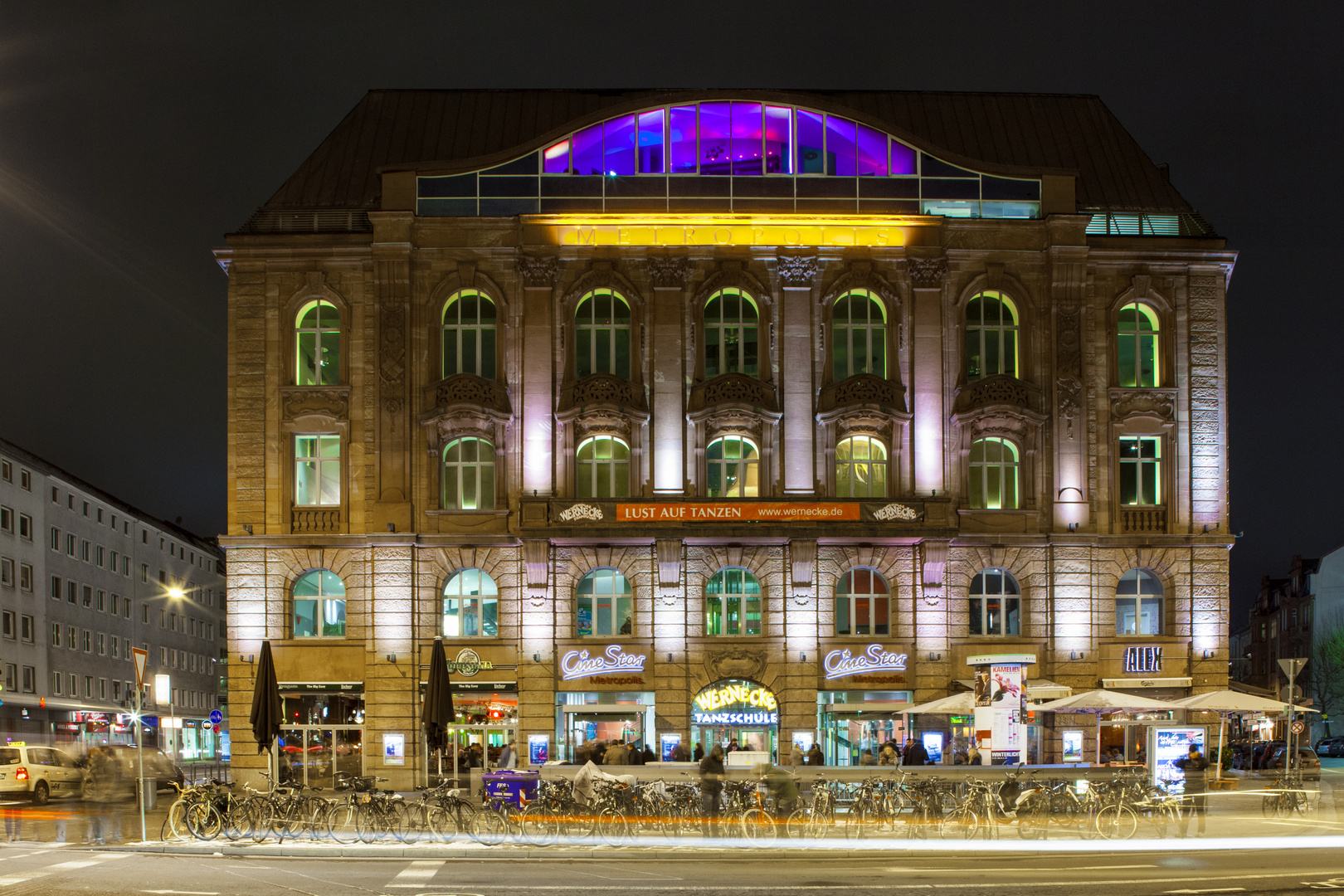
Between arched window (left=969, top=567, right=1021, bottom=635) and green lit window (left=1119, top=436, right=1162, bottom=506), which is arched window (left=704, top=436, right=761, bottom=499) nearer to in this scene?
arched window (left=969, top=567, right=1021, bottom=635)

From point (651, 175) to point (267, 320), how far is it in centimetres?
1349

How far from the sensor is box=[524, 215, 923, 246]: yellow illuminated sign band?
47406 millimetres

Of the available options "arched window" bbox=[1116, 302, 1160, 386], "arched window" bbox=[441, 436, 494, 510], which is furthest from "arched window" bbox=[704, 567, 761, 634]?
"arched window" bbox=[1116, 302, 1160, 386]

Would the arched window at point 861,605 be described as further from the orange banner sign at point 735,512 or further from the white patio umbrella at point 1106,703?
the white patio umbrella at point 1106,703

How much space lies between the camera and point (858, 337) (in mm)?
48094

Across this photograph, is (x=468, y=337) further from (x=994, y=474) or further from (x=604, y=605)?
(x=994, y=474)

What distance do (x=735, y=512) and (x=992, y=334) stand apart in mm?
10986

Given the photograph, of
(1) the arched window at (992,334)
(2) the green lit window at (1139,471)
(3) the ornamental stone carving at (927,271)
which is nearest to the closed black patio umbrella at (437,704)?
(3) the ornamental stone carving at (927,271)

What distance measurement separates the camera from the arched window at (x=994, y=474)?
47.6m

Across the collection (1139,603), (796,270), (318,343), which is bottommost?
(1139,603)

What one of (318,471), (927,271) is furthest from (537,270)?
(927,271)

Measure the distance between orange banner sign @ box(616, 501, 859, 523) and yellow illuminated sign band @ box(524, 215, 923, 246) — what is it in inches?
349

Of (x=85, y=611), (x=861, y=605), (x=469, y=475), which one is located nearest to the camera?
(x=861, y=605)

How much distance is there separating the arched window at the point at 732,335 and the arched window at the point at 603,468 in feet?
12.5
